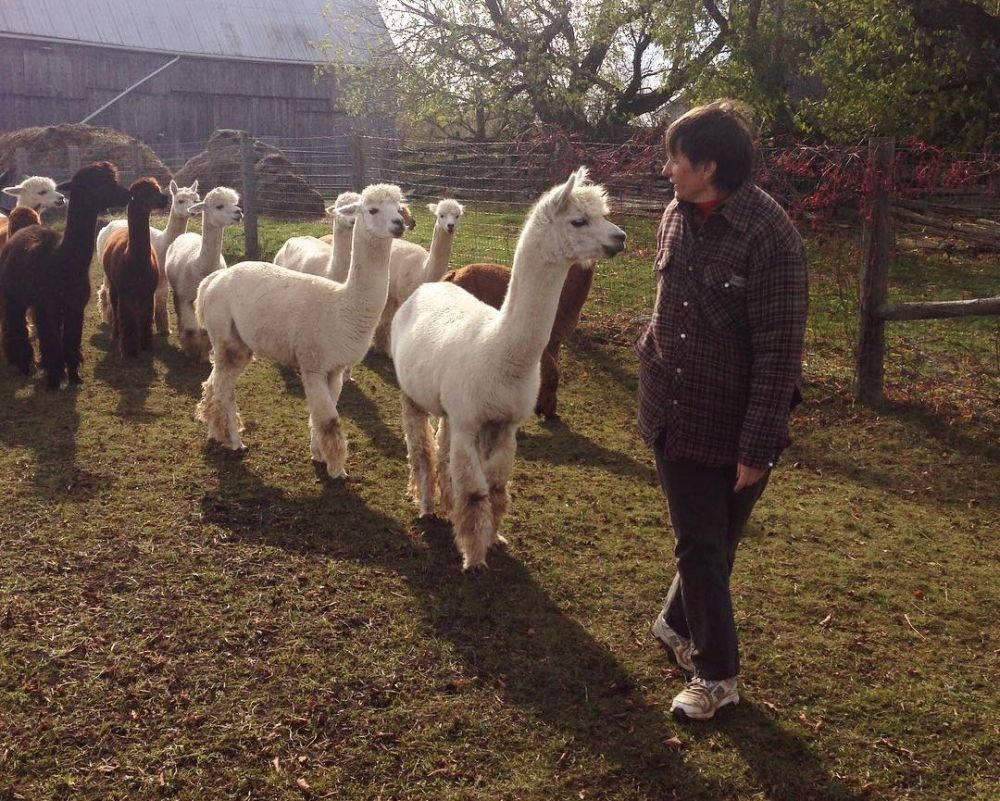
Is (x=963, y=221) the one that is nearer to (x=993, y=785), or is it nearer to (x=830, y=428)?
(x=830, y=428)

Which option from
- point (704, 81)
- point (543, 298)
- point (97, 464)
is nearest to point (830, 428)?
point (543, 298)

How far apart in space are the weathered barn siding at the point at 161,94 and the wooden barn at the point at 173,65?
1.1 inches

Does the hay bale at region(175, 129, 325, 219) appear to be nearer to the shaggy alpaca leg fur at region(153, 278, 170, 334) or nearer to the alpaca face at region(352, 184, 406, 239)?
the shaggy alpaca leg fur at region(153, 278, 170, 334)

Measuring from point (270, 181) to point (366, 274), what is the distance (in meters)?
10.3

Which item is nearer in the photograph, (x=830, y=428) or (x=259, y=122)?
(x=830, y=428)

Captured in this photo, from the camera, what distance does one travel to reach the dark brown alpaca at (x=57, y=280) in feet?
22.6

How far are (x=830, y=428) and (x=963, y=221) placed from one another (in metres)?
2.14

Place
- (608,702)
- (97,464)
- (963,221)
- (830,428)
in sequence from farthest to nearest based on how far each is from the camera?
(963,221), (830,428), (97,464), (608,702)

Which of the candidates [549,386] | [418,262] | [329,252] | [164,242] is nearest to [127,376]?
[329,252]

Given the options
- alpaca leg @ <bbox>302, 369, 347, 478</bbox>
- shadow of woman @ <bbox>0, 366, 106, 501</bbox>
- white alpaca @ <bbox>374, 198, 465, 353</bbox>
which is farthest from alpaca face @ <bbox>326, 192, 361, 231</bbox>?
shadow of woman @ <bbox>0, 366, 106, 501</bbox>

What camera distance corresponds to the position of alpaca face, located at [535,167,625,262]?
3768 mm

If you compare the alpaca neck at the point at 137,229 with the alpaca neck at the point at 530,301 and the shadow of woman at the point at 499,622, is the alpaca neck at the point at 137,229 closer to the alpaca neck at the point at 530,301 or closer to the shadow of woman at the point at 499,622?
the shadow of woman at the point at 499,622

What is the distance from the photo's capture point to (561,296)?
22.1 feet

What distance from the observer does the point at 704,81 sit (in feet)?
45.2
